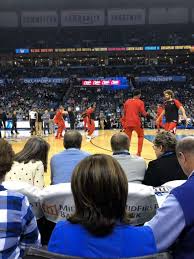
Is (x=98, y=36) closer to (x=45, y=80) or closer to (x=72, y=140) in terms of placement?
(x=45, y=80)

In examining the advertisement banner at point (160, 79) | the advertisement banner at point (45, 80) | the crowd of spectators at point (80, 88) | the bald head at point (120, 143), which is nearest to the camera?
the bald head at point (120, 143)

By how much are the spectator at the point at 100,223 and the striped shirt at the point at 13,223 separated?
46 centimetres

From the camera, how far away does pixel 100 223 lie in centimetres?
173

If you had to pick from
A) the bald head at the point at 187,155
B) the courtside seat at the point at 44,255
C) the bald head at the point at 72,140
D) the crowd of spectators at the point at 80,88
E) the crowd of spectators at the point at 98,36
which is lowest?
the courtside seat at the point at 44,255

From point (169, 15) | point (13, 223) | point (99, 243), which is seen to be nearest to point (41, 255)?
point (99, 243)

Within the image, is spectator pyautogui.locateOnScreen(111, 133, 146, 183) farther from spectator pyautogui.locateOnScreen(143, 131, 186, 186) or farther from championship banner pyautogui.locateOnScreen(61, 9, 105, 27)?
championship banner pyautogui.locateOnScreen(61, 9, 105, 27)

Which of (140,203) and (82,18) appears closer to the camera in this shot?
(140,203)

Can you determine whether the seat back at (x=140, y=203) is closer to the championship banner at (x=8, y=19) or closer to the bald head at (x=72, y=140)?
the bald head at (x=72, y=140)

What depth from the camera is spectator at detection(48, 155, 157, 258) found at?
5.61 feet

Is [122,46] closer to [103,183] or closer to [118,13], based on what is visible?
[118,13]

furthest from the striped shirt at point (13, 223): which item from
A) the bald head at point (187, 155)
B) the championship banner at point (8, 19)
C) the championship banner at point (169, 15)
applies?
the championship banner at point (169, 15)

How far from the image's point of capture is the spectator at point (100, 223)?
171 cm

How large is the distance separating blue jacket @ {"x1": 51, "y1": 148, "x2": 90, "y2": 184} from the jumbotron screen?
36199 mm

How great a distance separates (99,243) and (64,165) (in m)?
2.51
